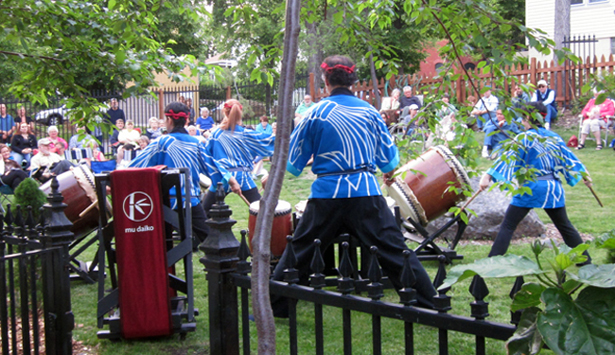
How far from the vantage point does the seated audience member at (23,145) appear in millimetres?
13984

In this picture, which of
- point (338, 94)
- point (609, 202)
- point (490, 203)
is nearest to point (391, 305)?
point (338, 94)

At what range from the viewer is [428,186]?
20.9 ft

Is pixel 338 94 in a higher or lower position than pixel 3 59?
lower

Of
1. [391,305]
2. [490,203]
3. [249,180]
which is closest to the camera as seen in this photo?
[391,305]

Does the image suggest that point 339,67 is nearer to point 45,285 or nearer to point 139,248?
point 139,248

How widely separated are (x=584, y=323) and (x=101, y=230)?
3578 millimetres

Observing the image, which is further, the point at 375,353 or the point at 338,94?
the point at 338,94

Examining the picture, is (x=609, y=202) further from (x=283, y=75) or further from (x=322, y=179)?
(x=283, y=75)

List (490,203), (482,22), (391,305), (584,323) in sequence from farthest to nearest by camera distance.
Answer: (490,203) → (482,22) → (391,305) → (584,323)

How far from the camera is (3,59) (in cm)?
464

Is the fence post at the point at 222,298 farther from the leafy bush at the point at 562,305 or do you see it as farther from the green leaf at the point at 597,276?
the green leaf at the point at 597,276

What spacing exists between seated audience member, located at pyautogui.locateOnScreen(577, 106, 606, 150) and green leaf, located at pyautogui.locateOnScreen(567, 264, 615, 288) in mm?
14636

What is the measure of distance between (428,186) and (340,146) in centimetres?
247

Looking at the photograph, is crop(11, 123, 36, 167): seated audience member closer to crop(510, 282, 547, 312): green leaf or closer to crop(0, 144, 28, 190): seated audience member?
crop(0, 144, 28, 190): seated audience member
